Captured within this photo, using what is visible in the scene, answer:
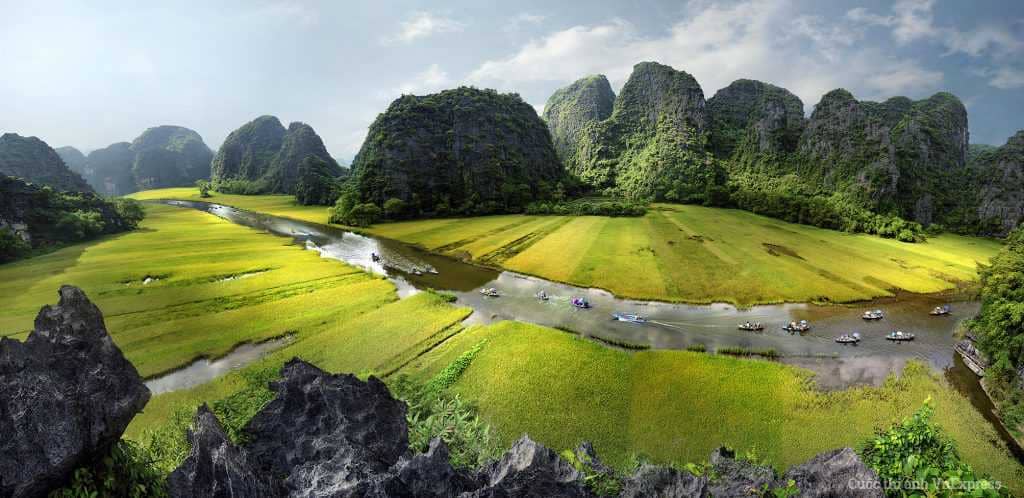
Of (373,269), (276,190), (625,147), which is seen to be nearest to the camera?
(373,269)

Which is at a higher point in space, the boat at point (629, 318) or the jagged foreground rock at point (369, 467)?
the jagged foreground rock at point (369, 467)

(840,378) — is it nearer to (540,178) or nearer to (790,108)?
(540,178)

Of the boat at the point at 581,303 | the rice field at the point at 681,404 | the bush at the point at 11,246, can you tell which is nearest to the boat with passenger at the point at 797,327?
the rice field at the point at 681,404

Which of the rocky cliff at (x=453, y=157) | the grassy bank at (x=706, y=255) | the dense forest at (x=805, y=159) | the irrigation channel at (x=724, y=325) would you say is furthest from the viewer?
the rocky cliff at (x=453, y=157)

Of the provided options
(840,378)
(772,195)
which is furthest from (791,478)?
(772,195)

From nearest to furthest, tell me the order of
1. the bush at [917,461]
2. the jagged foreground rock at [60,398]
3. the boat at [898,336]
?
the jagged foreground rock at [60,398] → the bush at [917,461] → the boat at [898,336]

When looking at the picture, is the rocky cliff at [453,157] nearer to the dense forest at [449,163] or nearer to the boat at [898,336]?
the dense forest at [449,163]

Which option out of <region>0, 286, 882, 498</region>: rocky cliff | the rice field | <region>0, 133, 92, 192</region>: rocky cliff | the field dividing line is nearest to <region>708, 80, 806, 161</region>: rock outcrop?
the field dividing line
